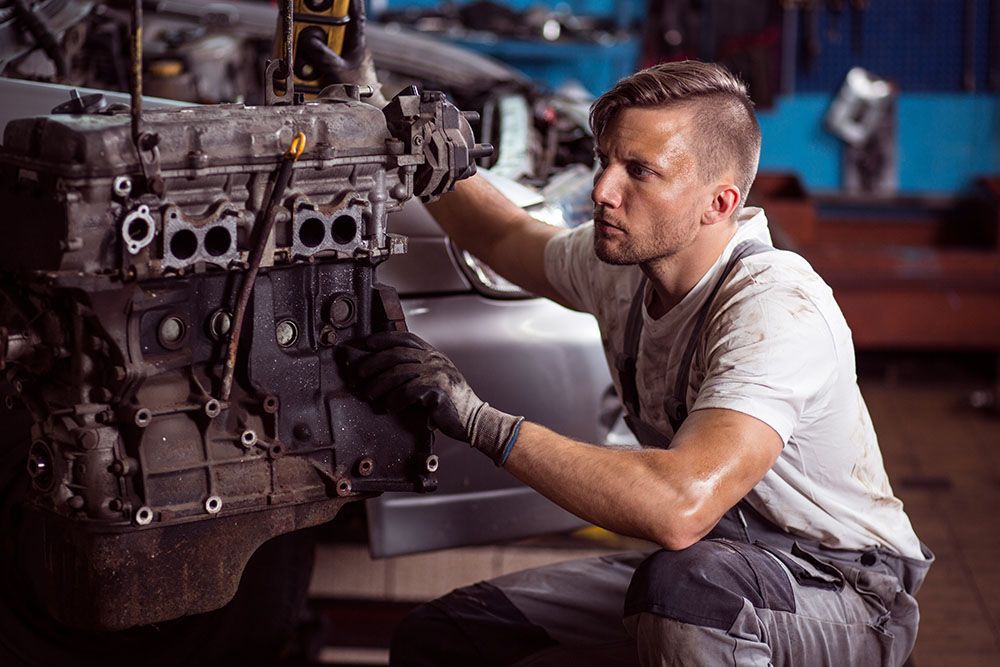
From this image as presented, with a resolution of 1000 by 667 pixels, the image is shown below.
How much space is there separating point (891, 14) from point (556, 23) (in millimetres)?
1729

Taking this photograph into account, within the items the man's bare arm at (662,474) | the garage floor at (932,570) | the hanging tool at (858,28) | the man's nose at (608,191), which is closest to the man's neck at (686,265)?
the man's nose at (608,191)

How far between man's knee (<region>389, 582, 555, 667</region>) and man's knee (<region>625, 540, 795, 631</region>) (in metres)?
0.36

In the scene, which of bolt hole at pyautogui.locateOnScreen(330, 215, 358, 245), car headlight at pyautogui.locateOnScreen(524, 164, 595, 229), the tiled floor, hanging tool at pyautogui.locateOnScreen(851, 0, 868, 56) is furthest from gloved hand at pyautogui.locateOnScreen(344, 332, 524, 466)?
hanging tool at pyautogui.locateOnScreen(851, 0, 868, 56)

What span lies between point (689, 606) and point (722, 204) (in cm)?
65

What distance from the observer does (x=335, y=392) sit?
1812 mm

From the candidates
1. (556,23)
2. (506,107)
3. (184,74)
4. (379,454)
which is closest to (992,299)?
(556,23)

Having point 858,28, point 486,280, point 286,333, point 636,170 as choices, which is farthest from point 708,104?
point 858,28

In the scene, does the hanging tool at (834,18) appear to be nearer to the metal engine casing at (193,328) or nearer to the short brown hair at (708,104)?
the short brown hair at (708,104)

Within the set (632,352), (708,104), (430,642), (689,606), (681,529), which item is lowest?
(430,642)

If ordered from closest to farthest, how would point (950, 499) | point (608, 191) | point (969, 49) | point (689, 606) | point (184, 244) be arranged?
1. point (184, 244)
2. point (689, 606)
3. point (608, 191)
4. point (950, 499)
5. point (969, 49)

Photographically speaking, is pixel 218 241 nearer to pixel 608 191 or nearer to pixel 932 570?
pixel 608 191

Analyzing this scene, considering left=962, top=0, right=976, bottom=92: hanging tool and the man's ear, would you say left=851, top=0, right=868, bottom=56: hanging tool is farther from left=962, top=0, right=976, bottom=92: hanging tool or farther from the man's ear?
the man's ear

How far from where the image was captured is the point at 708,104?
2.03 m

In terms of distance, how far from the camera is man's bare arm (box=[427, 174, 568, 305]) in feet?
7.97
